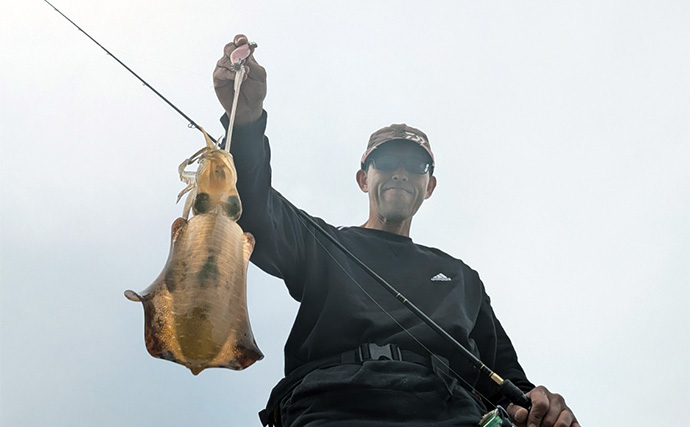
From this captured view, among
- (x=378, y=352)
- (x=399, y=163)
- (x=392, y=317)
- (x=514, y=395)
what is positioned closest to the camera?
(x=514, y=395)

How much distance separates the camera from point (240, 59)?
2.88 meters

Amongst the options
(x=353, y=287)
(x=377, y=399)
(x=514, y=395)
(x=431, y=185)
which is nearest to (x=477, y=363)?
(x=514, y=395)

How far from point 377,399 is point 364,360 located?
255mm

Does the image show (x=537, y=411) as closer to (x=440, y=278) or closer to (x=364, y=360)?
(x=364, y=360)

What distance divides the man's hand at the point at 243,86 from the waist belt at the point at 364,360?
1.28 meters

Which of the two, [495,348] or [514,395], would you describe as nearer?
[514,395]

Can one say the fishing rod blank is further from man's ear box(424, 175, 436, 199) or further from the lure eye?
man's ear box(424, 175, 436, 199)

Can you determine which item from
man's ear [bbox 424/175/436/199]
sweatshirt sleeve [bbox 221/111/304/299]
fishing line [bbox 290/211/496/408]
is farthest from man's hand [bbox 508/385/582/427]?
man's ear [bbox 424/175/436/199]

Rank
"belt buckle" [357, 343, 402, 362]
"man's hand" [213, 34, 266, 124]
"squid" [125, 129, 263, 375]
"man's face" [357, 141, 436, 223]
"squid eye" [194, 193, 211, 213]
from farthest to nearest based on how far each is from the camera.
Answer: "man's face" [357, 141, 436, 223], "belt buckle" [357, 343, 402, 362], "man's hand" [213, 34, 266, 124], "squid eye" [194, 193, 211, 213], "squid" [125, 129, 263, 375]

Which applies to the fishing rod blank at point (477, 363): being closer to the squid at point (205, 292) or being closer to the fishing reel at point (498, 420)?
the fishing reel at point (498, 420)

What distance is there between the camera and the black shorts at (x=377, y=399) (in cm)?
329

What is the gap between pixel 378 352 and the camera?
11.7 ft

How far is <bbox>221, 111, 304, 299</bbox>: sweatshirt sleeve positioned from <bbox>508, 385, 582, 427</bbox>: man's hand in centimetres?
143

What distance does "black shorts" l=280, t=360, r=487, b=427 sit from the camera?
130 inches
